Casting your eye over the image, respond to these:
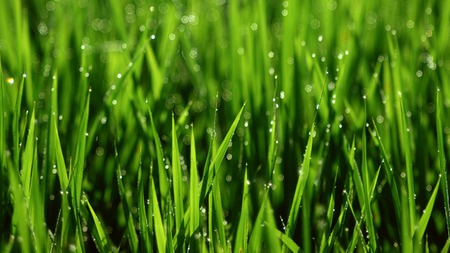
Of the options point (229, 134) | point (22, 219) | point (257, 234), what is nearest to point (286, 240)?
point (257, 234)

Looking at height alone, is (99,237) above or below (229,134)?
below

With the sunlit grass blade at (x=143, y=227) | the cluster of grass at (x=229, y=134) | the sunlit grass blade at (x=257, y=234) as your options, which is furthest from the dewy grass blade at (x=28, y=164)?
the sunlit grass blade at (x=257, y=234)

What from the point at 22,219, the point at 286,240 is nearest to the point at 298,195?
the point at 286,240

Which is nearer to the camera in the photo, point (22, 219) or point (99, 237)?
point (22, 219)

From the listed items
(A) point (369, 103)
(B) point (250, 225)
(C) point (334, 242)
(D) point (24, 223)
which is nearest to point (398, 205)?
(C) point (334, 242)

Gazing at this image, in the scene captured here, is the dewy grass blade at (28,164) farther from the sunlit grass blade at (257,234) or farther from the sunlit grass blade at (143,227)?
the sunlit grass blade at (257,234)

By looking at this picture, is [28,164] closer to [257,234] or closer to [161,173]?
[161,173]

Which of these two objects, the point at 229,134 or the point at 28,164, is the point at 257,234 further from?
the point at 28,164

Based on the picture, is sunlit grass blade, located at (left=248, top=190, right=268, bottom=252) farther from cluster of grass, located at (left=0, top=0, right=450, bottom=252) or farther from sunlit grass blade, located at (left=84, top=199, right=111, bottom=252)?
sunlit grass blade, located at (left=84, top=199, right=111, bottom=252)

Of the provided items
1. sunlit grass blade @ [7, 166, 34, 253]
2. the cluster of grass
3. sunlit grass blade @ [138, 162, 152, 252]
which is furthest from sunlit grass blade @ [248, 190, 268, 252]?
sunlit grass blade @ [7, 166, 34, 253]

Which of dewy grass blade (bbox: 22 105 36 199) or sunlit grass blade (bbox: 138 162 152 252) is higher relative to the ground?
dewy grass blade (bbox: 22 105 36 199)
